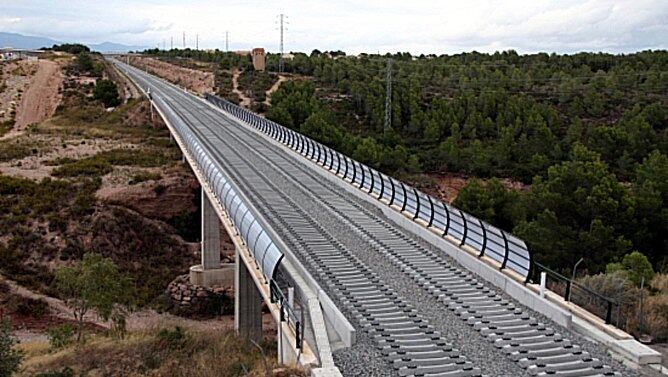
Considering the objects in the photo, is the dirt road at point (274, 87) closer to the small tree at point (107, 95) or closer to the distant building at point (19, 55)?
the small tree at point (107, 95)

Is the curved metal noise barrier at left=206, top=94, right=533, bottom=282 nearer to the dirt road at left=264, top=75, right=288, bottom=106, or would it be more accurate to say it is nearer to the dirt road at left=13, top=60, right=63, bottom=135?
the dirt road at left=264, top=75, right=288, bottom=106

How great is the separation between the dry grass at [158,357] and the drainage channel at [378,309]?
2131mm

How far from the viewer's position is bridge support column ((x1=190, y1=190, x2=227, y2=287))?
31806 mm

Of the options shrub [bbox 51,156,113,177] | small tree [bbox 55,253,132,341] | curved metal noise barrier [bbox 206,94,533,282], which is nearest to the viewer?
curved metal noise barrier [bbox 206,94,533,282]

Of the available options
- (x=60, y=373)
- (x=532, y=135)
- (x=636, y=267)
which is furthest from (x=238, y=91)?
(x=60, y=373)

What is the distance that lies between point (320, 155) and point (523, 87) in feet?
152

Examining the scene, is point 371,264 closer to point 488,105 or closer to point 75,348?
point 75,348

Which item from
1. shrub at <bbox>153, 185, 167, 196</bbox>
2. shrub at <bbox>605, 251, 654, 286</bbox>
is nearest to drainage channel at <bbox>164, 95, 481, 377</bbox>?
shrub at <bbox>605, 251, 654, 286</bbox>

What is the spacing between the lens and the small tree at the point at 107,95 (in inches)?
3147

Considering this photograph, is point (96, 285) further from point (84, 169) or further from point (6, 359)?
point (84, 169)

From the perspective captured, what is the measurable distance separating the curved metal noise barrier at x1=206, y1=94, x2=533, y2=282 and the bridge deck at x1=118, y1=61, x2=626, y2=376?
705mm

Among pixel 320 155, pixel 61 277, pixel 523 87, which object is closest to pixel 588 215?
pixel 320 155

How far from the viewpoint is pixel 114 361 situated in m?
16.0

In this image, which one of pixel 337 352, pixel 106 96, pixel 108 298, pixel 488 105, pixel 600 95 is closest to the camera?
pixel 337 352
